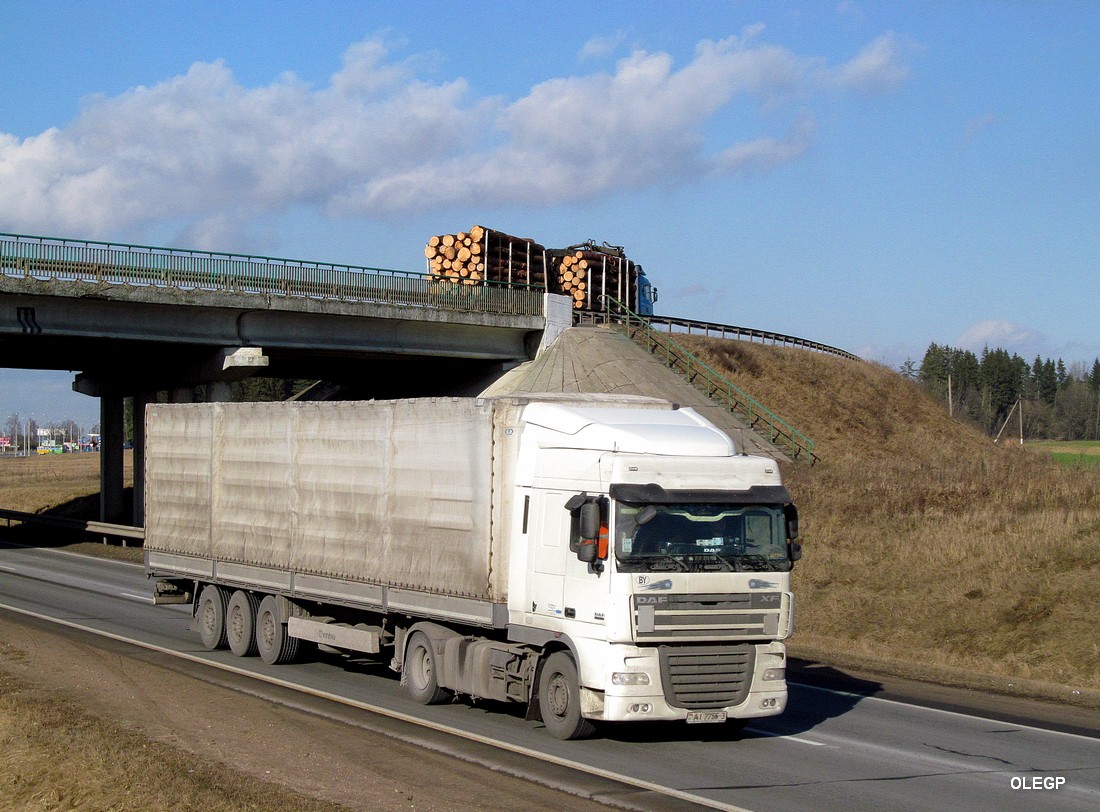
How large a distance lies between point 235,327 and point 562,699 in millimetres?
28768

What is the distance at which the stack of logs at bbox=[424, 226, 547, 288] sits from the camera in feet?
167

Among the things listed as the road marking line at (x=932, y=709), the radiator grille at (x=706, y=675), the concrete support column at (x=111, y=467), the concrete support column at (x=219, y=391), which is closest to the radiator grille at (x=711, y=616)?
the radiator grille at (x=706, y=675)

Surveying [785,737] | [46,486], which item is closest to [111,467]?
[46,486]

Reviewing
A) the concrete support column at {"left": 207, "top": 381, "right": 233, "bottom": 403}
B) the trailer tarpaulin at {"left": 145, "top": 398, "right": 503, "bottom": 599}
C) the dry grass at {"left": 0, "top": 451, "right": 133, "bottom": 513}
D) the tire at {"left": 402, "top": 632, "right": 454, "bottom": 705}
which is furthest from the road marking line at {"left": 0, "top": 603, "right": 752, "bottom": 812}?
the dry grass at {"left": 0, "top": 451, "right": 133, "bottom": 513}

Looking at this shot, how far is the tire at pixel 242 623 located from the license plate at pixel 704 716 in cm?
841

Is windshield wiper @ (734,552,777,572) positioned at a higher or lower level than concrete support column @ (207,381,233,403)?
lower

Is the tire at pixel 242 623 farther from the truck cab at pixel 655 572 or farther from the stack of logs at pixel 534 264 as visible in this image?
the stack of logs at pixel 534 264

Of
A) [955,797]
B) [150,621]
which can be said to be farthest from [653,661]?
[150,621]

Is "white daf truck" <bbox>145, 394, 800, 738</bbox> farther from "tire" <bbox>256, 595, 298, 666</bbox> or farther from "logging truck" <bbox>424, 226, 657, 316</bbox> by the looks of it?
"logging truck" <bbox>424, 226, 657, 316</bbox>

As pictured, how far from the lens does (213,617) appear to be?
18703 mm

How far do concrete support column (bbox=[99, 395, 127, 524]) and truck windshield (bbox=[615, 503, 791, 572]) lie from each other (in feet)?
137

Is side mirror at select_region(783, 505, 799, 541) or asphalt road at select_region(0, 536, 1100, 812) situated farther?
side mirror at select_region(783, 505, 799, 541)

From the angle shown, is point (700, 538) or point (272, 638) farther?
point (272, 638)

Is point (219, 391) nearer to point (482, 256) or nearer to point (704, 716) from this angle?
point (482, 256)
